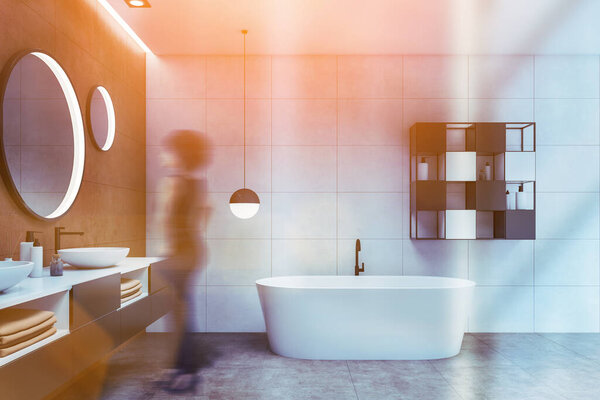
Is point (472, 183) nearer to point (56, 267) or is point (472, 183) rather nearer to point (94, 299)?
point (94, 299)

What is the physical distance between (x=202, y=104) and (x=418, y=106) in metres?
2.09

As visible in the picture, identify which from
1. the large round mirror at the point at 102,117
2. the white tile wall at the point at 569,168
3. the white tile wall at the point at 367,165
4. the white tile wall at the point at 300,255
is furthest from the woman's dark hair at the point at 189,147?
the white tile wall at the point at 569,168

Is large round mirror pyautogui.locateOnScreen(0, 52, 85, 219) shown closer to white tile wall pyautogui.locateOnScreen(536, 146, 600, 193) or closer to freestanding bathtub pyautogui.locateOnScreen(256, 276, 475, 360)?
freestanding bathtub pyautogui.locateOnScreen(256, 276, 475, 360)

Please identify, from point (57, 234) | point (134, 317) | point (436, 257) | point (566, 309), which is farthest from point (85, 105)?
point (566, 309)

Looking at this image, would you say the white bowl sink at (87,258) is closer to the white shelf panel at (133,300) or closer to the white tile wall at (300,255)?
the white shelf panel at (133,300)

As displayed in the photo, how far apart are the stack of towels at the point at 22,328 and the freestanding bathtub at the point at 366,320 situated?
1728 mm

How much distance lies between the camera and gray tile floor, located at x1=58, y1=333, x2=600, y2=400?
276 cm

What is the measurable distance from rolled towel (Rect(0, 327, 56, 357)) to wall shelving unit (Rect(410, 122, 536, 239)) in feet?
10.0

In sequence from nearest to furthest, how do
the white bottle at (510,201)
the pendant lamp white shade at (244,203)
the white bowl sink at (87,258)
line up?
the white bowl sink at (87,258) < the pendant lamp white shade at (244,203) < the white bottle at (510,201)

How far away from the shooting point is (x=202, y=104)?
430 cm

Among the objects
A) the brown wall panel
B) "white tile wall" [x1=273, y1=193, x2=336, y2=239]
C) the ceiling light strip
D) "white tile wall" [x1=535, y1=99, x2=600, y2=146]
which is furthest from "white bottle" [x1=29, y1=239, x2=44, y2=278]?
"white tile wall" [x1=535, y1=99, x2=600, y2=146]

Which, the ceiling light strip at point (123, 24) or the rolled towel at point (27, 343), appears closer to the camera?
the rolled towel at point (27, 343)

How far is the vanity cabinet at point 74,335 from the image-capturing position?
1.68 metres

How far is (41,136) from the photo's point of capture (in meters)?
2.54
